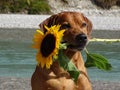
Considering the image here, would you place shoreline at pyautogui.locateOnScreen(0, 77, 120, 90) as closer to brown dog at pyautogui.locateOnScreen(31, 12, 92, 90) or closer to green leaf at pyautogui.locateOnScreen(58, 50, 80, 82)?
brown dog at pyautogui.locateOnScreen(31, 12, 92, 90)

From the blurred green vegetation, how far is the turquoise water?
10.9 metres

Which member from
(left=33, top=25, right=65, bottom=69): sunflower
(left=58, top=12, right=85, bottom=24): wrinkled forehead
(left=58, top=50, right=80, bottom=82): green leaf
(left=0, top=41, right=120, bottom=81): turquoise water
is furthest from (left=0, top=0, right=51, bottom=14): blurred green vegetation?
(left=33, top=25, right=65, bottom=69): sunflower

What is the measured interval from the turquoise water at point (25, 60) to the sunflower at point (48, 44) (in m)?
5.23

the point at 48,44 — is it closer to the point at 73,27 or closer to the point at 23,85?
the point at 73,27

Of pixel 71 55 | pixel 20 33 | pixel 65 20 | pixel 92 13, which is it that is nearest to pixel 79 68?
pixel 71 55

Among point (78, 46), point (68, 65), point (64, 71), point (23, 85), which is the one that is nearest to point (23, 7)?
point (23, 85)

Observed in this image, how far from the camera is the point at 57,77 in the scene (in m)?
6.02

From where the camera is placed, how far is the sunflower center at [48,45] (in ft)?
17.6

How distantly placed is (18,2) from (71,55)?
23.6 metres

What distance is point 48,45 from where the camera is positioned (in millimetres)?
5406

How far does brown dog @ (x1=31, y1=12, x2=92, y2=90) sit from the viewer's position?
19.4ft

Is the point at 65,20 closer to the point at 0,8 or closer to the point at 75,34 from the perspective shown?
the point at 75,34

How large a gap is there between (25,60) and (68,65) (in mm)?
8159

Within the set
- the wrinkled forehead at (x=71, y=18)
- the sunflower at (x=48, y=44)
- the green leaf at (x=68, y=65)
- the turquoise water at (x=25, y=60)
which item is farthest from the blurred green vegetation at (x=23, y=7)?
the sunflower at (x=48, y=44)
